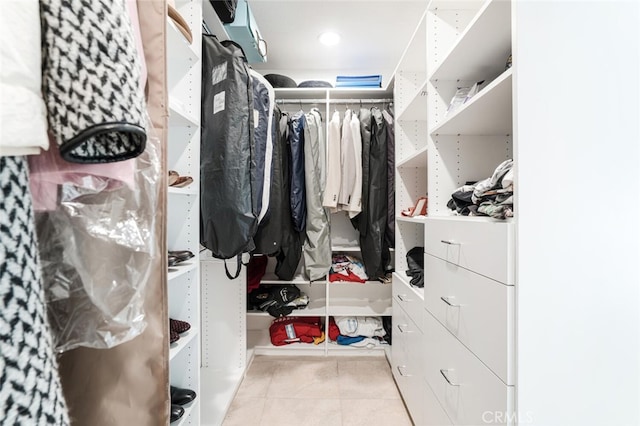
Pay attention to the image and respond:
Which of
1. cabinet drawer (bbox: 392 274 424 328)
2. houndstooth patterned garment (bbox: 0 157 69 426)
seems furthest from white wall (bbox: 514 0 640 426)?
houndstooth patterned garment (bbox: 0 157 69 426)

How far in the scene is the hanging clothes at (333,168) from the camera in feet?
5.52

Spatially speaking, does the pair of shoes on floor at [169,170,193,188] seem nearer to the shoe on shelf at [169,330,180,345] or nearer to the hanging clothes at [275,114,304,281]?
the shoe on shelf at [169,330,180,345]

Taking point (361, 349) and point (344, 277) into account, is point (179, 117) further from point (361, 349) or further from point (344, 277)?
point (361, 349)

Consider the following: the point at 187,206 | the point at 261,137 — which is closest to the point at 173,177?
the point at 187,206

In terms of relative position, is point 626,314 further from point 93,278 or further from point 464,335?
point 93,278

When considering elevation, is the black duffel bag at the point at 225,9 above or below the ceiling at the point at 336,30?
below

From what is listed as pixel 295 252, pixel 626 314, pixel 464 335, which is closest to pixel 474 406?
pixel 464 335

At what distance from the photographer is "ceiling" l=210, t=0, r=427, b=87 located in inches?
60.0

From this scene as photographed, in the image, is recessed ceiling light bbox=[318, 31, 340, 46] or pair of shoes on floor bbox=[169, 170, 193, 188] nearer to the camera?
pair of shoes on floor bbox=[169, 170, 193, 188]

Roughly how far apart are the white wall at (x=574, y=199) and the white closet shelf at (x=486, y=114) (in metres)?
0.10

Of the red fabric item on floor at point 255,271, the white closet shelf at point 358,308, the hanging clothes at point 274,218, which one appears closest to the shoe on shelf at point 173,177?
the hanging clothes at point 274,218

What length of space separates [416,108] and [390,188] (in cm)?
50

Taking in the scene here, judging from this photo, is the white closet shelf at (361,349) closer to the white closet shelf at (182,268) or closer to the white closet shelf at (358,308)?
the white closet shelf at (358,308)

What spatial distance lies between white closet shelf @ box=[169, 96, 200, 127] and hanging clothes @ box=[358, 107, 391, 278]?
1091 millimetres
